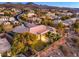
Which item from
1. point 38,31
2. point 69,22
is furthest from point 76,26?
point 38,31

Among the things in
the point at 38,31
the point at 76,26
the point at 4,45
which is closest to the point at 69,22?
the point at 76,26

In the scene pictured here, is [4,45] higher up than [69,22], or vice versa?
[69,22]

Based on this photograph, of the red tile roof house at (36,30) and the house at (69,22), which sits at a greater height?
the house at (69,22)

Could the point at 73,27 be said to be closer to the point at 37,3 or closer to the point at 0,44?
the point at 37,3

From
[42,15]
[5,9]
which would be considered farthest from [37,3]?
[5,9]

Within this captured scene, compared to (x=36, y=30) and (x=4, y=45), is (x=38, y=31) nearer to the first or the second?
(x=36, y=30)

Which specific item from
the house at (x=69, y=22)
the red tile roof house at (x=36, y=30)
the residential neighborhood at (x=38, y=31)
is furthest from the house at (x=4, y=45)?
the house at (x=69, y=22)

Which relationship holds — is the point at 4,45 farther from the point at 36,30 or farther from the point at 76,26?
the point at 76,26

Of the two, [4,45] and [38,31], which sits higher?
[38,31]

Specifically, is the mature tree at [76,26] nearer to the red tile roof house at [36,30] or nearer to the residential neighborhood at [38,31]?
the residential neighborhood at [38,31]
